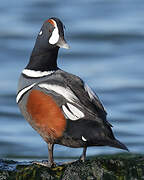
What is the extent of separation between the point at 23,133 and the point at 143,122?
8.71 ft

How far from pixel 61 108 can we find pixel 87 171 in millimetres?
792

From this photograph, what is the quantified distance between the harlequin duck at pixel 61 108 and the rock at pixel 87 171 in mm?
198

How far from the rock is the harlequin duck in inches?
7.8

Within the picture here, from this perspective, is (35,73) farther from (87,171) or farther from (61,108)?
(87,171)

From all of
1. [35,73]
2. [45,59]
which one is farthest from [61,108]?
[45,59]

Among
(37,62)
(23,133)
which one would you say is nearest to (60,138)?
(37,62)

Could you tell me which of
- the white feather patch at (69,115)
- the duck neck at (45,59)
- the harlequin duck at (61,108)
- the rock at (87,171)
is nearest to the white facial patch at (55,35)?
the harlequin duck at (61,108)

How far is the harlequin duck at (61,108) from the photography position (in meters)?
7.87

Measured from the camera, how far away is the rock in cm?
751

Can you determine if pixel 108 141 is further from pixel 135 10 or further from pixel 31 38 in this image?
pixel 135 10

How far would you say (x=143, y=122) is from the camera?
54.7 feet

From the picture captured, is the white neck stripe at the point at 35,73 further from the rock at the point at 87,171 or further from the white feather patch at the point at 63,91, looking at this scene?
the rock at the point at 87,171

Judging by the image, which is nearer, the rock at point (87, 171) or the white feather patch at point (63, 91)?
the rock at point (87, 171)

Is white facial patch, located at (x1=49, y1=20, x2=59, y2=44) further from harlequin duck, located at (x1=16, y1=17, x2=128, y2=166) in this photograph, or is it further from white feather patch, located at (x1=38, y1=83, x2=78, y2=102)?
white feather patch, located at (x1=38, y1=83, x2=78, y2=102)
